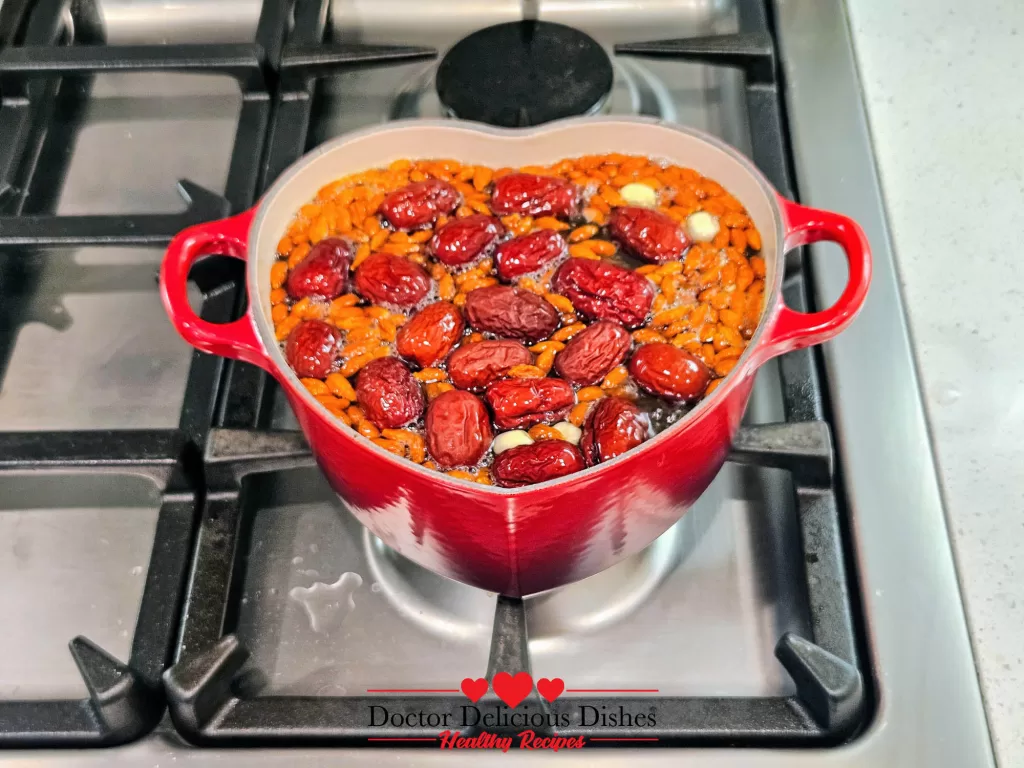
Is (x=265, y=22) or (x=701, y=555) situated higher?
(x=265, y=22)

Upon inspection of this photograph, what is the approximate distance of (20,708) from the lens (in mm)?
487

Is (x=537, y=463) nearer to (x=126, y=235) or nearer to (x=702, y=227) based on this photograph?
(x=702, y=227)

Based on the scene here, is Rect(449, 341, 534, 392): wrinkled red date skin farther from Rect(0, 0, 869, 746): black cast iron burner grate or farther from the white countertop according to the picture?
the white countertop

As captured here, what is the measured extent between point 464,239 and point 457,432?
0.50ft

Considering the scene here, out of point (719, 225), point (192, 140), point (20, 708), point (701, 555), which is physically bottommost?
point (20, 708)

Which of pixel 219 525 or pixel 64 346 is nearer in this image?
pixel 219 525

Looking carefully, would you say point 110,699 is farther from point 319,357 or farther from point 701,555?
point 701,555

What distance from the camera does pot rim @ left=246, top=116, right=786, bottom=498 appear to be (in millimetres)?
431

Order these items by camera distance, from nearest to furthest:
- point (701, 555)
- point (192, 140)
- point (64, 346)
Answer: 1. point (701, 555)
2. point (64, 346)
3. point (192, 140)

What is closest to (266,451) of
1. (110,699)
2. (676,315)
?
(110,699)

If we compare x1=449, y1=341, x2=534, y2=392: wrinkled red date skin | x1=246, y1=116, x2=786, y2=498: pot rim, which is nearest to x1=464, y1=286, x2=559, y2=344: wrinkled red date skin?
x1=449, y1=341, x2=534, y2=392: wrinkled red date skin

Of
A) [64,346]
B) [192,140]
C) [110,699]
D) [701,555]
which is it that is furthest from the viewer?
[192,140]

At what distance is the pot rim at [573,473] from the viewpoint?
1.41 feet

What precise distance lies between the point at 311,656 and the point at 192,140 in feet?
1.61
